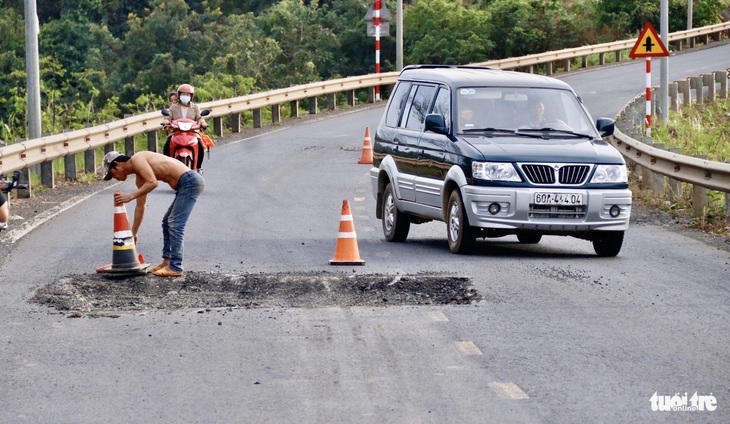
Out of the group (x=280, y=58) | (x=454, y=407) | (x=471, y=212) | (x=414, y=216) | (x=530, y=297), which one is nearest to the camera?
(x=454, y=407)

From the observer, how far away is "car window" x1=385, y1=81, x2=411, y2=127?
16031 millimetres

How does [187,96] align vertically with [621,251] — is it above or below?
above

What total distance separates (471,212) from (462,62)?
40492 millimetres

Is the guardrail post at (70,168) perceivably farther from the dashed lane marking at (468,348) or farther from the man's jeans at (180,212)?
the dashed lane marking at (468,348)

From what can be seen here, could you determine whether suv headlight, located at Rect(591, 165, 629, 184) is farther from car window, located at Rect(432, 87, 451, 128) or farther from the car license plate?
car window, located at Rect(432, 87, 451, 128)

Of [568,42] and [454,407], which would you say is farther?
[568,42]

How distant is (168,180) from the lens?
12.8m

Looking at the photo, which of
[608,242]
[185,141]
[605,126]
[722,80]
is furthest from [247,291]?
[722,80]

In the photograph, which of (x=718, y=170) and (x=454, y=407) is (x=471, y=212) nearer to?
(x=718, y=170)

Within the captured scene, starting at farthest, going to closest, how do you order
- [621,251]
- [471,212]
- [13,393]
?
[621,251] → [471,212] → [13,393]

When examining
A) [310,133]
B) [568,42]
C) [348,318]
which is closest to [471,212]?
[348,318]

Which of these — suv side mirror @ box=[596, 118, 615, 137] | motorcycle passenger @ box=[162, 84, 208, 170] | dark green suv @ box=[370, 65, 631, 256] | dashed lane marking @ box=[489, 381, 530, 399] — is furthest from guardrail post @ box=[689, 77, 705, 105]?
dashed lane marking @ box=[489, 381, 530, 399]

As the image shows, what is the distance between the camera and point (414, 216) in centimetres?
1558

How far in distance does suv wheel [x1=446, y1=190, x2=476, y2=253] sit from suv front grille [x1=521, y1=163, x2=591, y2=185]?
73 cm
